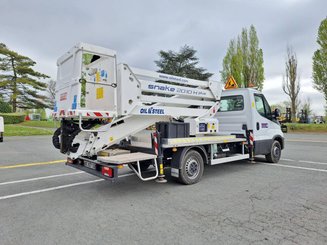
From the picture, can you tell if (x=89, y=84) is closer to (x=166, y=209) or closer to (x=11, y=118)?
(x=166, y=209)

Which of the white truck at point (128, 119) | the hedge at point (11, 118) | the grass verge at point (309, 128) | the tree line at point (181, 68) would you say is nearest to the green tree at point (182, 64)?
the tree line at point (181, 68)

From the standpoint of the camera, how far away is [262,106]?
7.67 m

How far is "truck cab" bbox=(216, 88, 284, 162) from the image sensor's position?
23.8 feet

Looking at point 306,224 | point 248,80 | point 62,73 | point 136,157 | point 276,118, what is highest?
point 248,80

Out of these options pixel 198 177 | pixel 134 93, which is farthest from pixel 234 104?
pixel 134 93

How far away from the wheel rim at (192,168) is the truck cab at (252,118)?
242cm

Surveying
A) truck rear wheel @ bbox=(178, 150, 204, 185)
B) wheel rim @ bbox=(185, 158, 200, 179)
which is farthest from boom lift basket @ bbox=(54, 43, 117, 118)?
wheel rim @ bbox=(185, 158, 200, 179)

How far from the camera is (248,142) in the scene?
281 inches

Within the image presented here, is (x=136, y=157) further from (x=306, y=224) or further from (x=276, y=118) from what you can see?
(x=276, y=118)

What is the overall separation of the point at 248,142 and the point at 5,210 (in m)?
6.09

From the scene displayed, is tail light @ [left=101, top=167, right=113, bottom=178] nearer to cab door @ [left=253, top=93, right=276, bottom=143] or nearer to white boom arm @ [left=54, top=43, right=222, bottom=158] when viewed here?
white boom arm @ [left=54, top=43, right=222, bottom=158]

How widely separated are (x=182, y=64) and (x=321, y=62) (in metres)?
16.4

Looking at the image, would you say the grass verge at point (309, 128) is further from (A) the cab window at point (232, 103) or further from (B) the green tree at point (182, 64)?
(A) the cab window at point (232, 103)

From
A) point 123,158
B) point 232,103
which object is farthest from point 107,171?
point 232,103
